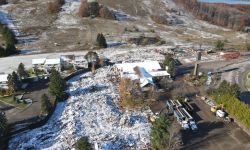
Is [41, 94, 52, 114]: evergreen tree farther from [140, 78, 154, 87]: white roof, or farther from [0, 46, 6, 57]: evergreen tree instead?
[0, 46, 6, 57]: evergreen tree

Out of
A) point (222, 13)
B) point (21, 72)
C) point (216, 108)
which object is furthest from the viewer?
point (222, 13)

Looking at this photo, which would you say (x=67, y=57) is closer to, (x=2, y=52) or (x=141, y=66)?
(x=2, y=52)

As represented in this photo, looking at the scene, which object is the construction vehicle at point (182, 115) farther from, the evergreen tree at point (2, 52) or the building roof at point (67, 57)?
the evergreen tree at point (2, 52)

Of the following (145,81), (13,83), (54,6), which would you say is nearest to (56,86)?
(13,83)

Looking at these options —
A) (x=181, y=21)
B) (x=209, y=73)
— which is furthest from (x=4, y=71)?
(x=181, y=21)

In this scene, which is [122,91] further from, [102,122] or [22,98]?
[22,98]

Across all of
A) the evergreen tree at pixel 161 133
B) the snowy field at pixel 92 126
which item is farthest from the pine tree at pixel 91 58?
the evergreen tree at pixel 161 133

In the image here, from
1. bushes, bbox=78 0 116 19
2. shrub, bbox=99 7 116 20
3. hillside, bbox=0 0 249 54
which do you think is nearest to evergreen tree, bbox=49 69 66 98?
hillside, bbox=0 0 249 54
